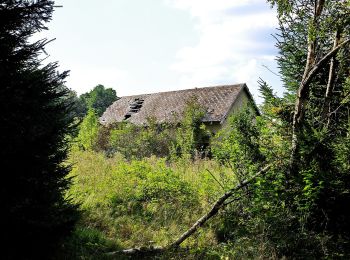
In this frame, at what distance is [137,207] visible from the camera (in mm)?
7484

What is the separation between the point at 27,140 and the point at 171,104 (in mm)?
23784

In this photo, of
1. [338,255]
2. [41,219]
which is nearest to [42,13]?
[41,219]

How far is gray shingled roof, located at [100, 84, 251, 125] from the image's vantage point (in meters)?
23.7

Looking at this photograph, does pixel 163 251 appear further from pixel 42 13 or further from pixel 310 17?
pixel 310 17

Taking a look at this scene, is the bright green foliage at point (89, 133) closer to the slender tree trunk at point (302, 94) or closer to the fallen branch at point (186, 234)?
the fallen branch at point (186, 234)

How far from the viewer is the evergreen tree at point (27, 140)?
370cm

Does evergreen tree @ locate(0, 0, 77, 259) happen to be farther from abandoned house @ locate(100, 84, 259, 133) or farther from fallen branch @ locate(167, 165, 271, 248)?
abandoned house @ locate(100, 84, 259, 133)

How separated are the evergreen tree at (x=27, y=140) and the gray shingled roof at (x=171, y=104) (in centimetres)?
1758

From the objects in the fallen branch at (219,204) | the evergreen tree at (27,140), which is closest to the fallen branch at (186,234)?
the fallen branch at (219,204)

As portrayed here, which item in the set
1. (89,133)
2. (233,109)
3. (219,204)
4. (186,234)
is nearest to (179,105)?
(233,109)

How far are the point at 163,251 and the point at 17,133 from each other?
3230 mm

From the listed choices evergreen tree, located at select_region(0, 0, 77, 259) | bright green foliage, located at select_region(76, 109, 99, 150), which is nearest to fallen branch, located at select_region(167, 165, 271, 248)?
evergreen tree, located at select_region(0, 0, 77, 259)

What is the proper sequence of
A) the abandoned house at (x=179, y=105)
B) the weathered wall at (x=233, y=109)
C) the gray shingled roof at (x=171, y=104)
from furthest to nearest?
the gray shingled roof at (x=171, y=104)
the abandoned house at (x=179, y=105)
the weathered wall at (x=233, y=109)

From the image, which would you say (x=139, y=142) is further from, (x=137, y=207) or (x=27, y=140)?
(x=27, y=140)
